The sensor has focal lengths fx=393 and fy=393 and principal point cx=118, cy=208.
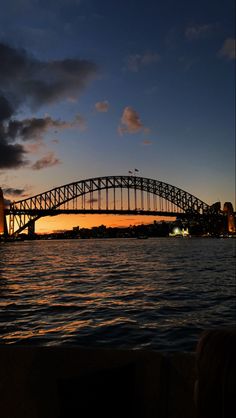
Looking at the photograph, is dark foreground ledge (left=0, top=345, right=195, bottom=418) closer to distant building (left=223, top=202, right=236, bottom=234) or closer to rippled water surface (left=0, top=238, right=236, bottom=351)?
rippled water surface (left=0, top=238, right=236, bottom=351)

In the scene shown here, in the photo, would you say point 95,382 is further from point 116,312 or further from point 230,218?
point 230,218

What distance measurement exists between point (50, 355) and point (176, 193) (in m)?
165

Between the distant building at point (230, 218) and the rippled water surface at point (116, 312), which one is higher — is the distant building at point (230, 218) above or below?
above

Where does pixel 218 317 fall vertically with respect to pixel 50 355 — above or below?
below

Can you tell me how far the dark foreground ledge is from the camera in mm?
2924

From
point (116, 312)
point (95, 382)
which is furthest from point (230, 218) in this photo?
point (95, 382)

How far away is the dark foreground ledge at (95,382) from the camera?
2.92 m

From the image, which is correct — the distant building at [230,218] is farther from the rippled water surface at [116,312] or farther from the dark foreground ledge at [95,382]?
the dark foreground ledge at [95,382]

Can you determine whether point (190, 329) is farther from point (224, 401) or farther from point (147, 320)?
point (224, 401)

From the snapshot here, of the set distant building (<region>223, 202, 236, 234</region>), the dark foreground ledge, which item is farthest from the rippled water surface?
distant building (<region>223, 202, 236, 234</region>)

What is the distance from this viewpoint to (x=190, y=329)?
33.4ft

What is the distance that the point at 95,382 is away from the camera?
9.66 ft

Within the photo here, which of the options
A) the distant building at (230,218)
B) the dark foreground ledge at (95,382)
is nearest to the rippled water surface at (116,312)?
the dark foreground ledge at (95,382)

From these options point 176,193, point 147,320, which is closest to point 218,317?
point 147,320
